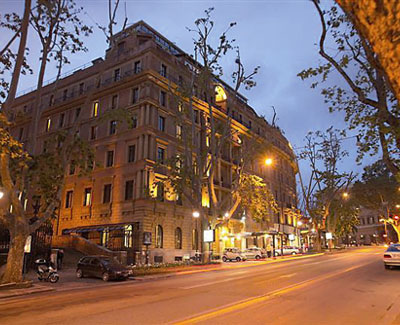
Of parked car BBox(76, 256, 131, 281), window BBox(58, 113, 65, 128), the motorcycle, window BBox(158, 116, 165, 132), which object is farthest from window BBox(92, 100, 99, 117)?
the motorcycle

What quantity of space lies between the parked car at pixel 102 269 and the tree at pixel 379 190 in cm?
5160

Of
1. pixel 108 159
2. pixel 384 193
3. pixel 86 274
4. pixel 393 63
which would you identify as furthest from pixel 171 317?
pixel 384 193

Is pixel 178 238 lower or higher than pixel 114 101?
lower

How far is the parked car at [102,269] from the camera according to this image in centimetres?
1789

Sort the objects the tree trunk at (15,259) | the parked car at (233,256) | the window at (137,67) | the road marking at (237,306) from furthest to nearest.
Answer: the window at (137,67) < the parked car at (233,256) < the tree trunk at (15,259) < the road marking at (237,306)

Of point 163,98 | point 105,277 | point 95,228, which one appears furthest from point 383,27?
point 163,98

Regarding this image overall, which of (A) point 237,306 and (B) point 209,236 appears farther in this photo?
(B) point 209,236

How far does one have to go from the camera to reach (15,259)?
48.6 ft

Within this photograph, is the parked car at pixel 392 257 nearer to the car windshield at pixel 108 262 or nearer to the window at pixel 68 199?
the car windshield at pixel 108 262

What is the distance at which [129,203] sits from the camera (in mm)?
32656

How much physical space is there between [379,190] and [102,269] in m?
57.1

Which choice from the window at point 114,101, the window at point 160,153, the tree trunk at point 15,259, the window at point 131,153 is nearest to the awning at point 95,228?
the window at point 131,153

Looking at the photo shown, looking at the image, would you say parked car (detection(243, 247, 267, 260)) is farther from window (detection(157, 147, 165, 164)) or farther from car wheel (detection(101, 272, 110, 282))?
car wheel (detection(101, 272, 110, 282))

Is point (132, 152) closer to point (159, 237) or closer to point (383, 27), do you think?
point (159, 237)
